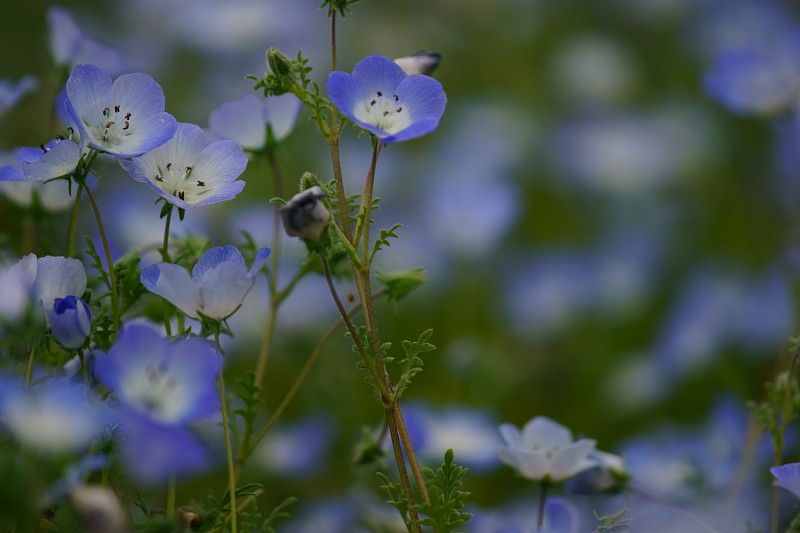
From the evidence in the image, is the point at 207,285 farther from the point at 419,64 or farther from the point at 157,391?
the point at 419,64

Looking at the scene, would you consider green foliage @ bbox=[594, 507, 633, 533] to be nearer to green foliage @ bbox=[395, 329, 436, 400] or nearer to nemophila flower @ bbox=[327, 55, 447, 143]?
green foliage @ bbox=[395, 329, 436, 400]

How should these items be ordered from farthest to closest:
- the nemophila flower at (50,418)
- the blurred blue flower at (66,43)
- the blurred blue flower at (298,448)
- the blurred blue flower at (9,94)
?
the blurred blue flower at (298,448) < the blurred blue flower at (66,43) < the blurred blue flower at (9,94) < the nemophila flower at (50,418)

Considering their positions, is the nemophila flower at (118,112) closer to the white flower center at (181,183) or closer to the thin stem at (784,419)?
the white flower center at (181,183)

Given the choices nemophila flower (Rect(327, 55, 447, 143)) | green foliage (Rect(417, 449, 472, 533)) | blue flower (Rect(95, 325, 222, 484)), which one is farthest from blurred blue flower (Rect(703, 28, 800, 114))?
blue flower (Rect(95, 325, 222, 484))

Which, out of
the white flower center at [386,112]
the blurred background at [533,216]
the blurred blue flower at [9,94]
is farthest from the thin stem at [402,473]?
the blurred blue flower at [9,94]

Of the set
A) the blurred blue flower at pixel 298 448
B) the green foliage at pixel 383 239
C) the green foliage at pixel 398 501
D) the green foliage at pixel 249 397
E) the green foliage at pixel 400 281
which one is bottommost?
the green foliage at pixel 398 501

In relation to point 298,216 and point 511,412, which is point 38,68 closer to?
point 511,412
